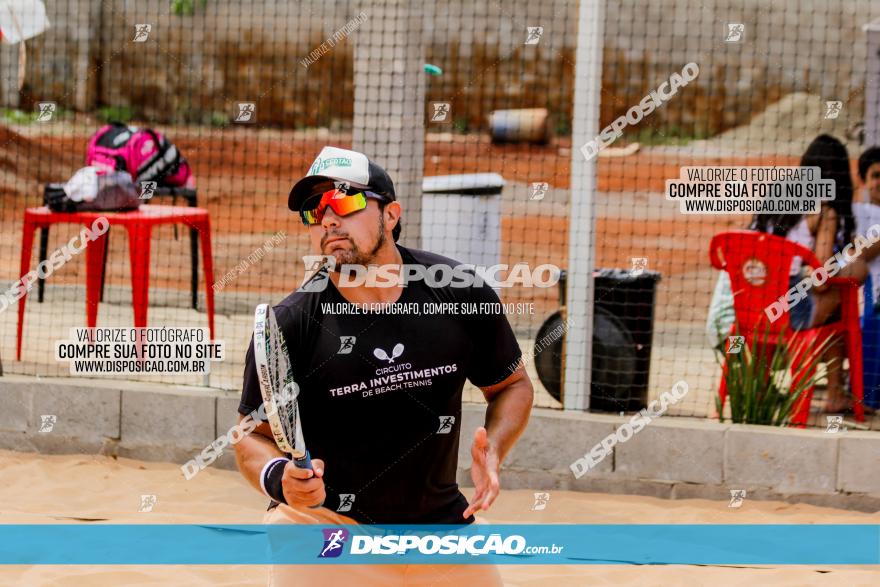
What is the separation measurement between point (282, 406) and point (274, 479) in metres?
0.36

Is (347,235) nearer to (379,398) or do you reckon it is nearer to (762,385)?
(379,398)

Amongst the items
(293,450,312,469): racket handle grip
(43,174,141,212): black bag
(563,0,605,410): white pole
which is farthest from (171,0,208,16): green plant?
(293,450,312,469): racket handle grip

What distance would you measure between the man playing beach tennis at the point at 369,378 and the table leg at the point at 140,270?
A: 4.43 m

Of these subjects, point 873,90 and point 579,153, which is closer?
point 579,153

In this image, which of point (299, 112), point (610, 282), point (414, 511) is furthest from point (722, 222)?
point (414, 511)

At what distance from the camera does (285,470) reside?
3445mm

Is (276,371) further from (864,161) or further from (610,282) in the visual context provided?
(864,161)

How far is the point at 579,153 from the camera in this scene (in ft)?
23.8

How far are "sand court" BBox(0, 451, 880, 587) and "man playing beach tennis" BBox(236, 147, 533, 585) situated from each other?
74.6 inches

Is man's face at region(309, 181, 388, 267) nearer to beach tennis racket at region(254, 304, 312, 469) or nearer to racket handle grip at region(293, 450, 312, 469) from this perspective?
beach tennis racket at region(254, 304, 312, 469)

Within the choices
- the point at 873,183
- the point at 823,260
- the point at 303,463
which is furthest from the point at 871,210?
the point at 303,463

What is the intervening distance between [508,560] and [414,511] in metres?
2.16

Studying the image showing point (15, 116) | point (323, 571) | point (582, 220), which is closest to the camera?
point (323, 571)

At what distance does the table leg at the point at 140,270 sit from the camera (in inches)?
324
